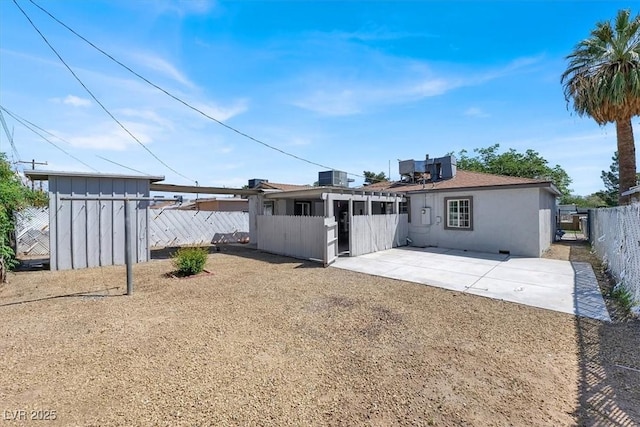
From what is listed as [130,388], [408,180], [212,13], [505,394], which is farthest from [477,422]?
[408,180]

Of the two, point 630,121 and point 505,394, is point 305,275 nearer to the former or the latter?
point 505,394

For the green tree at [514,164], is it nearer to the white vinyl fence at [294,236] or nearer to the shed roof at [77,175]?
the white vinyl fence at [294,236]

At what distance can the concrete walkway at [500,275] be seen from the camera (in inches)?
231

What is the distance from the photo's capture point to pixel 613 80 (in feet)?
39.6

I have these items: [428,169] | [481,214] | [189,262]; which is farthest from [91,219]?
[428,169]

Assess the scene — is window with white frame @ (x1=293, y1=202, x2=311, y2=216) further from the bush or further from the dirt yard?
the dirt yard

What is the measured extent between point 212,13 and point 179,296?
27.2 feet

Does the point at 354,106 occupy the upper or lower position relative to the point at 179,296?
upper

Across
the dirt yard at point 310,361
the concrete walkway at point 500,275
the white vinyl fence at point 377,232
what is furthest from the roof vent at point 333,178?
the dirt yard at point 310,361

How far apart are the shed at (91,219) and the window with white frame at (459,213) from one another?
11.8 meters

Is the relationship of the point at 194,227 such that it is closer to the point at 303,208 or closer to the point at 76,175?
the point at 303,208

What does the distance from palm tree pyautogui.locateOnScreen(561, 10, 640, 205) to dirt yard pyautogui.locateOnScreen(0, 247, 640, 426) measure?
40.7 feet

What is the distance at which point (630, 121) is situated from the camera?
12.8 m

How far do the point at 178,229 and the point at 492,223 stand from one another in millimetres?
15632
